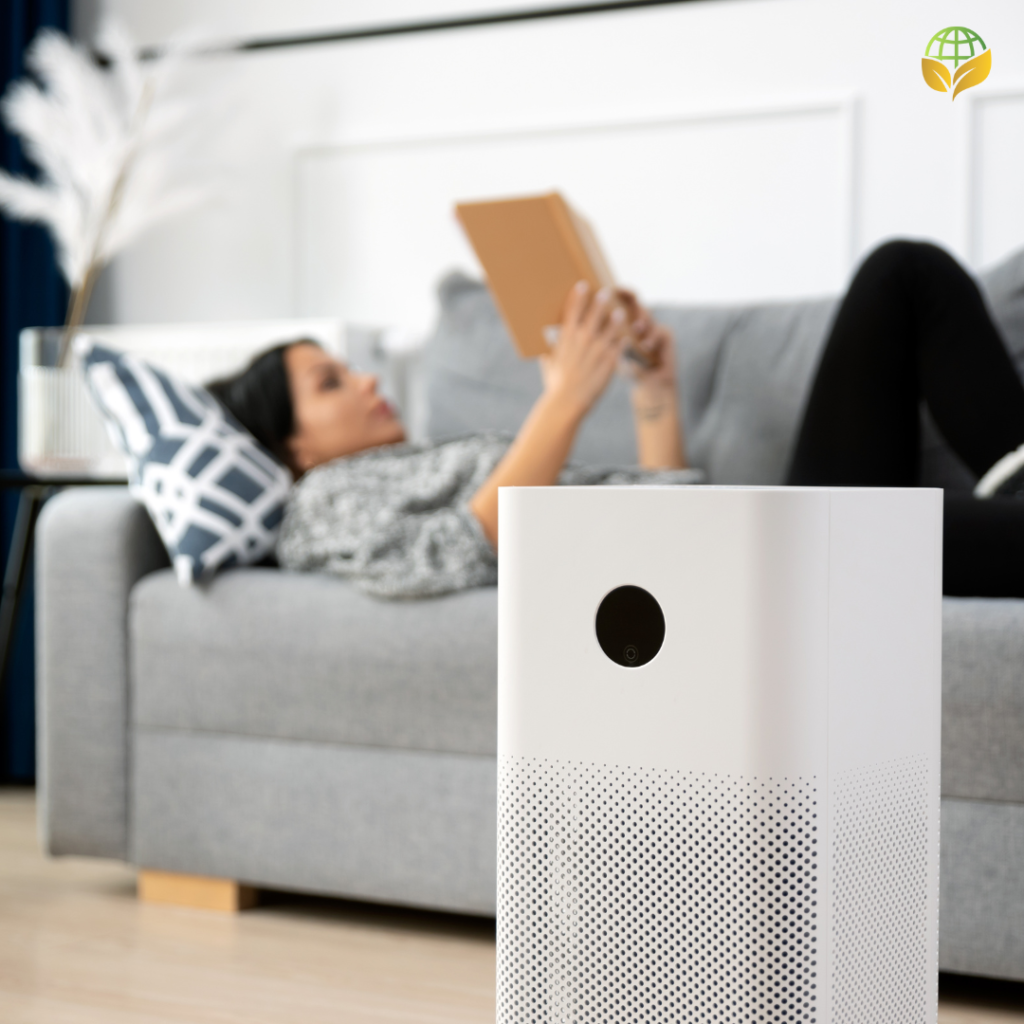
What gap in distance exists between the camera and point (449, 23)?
110 inches

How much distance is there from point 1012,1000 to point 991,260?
1.38m

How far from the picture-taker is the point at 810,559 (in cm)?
78

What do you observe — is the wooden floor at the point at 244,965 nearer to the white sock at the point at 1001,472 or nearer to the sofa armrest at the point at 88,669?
the sofa armrest at the point at 88,669

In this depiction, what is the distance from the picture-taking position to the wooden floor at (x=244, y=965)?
137cm

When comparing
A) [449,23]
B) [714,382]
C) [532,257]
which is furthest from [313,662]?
[449,23]

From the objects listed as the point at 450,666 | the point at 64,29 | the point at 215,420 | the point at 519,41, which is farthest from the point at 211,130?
the point at 450,666

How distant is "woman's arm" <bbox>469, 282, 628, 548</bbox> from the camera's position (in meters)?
1.72

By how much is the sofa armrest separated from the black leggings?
92 cm

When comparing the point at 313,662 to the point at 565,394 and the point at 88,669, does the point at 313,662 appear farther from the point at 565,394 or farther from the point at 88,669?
the point at 565,394

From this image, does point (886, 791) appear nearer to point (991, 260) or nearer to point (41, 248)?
point (991, 260)

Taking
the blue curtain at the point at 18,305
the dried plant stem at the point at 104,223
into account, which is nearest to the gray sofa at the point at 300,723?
the dried plant stem at the point at 104,223

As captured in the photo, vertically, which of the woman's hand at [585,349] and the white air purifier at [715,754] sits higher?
→ the woman's hand at [585,349]

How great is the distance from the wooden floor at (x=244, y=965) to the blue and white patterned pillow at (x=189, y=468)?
0.45m

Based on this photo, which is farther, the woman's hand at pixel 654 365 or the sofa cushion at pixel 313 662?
the woman's hand at pixel 654 365
